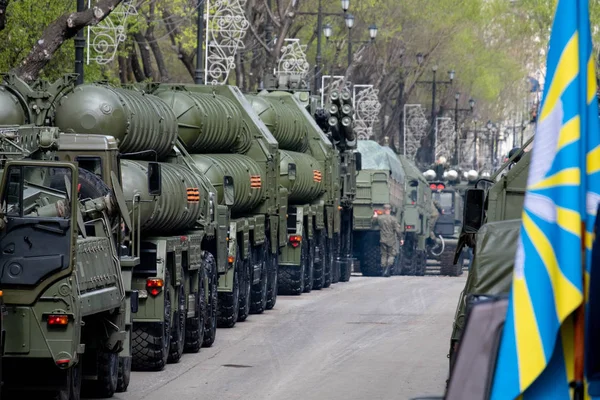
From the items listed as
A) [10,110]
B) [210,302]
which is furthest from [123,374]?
[210,302]

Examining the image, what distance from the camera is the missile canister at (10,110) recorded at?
52.8ft

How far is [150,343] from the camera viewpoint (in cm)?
1623

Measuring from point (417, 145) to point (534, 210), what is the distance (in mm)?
73327

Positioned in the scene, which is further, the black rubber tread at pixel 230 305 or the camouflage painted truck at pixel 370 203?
the camouflage painted truck at pixel 370 203

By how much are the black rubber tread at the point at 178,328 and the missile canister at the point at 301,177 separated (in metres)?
9.71

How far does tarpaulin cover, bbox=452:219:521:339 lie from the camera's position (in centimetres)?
Result: 735

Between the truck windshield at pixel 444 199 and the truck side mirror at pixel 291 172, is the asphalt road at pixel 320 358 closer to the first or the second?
the truck side mirror at pixel 291 172

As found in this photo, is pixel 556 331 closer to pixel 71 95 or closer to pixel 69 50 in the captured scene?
pixel 71 95

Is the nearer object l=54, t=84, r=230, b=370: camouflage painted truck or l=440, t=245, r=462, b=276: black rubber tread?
l=54, t=84, r=230, b=370: camouflage painted truck

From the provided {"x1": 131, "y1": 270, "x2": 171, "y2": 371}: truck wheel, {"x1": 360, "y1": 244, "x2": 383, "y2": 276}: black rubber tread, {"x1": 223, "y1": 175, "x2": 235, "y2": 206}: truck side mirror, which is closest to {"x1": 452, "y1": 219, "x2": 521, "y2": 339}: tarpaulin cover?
{"x1": 131, "y1": 270, "x2": 171, "y2": 371}: truck wheel

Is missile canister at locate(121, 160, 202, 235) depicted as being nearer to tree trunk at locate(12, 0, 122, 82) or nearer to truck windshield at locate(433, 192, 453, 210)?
tree trunk at locate(12, 0, 122, 82)

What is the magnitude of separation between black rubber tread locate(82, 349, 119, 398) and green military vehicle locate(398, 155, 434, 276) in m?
30.5

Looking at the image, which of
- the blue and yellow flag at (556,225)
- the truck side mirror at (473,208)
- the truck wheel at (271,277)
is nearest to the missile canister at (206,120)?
the truck wheel at (271,277)

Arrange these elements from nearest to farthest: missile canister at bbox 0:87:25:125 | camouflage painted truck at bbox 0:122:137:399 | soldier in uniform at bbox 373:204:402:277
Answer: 1. camouflage painted truck at bbox 0:122:137:399
2. missile canister at bbox 0:87:25:125
3. soldier in uniform at bbox 373:204:402:277
